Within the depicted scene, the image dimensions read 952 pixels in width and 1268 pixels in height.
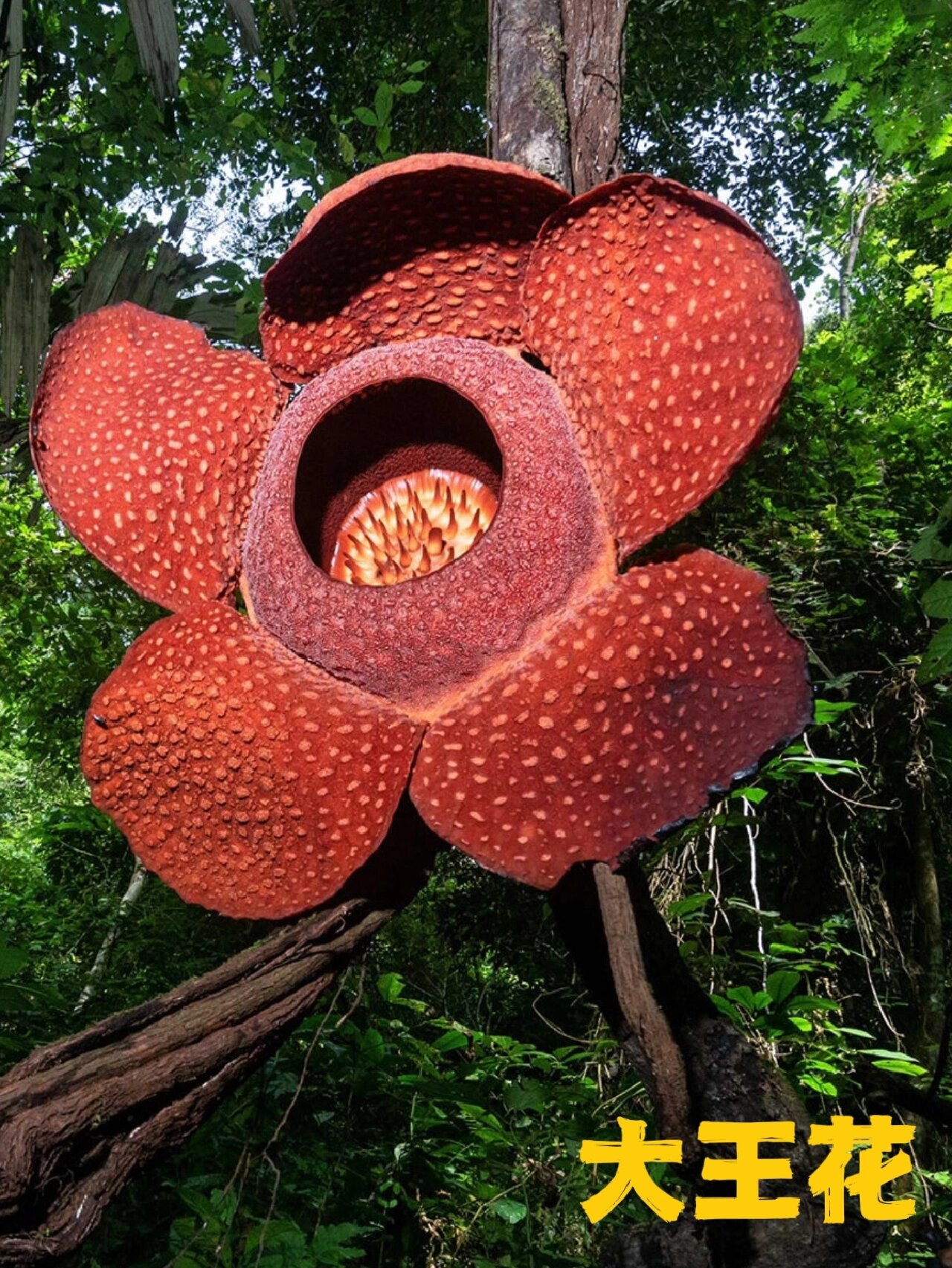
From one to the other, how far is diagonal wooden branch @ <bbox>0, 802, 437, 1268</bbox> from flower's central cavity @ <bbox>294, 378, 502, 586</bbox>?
0.31 m

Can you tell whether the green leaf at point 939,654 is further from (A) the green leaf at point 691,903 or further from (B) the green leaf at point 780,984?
(B) the green leaf at point 780,984

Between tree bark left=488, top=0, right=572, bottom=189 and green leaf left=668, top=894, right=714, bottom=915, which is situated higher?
tree bark left=488, top=0, right=572, bottom=189

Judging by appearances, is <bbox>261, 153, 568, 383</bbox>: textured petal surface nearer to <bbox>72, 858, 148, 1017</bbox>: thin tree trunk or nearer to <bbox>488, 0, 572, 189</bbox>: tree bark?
<bbox>488, 0, 572, 189</bbox>: tree bark

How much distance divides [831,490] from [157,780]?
2892 mm

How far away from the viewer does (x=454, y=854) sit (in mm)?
3277

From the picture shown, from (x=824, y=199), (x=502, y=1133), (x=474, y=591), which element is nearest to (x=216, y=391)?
(x=474, y=591)

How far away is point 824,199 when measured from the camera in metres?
6.14

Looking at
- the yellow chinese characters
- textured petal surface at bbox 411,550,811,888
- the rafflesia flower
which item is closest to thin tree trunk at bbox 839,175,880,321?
the rafflesia flower

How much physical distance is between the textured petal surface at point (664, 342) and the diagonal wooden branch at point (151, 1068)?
16.8 inches

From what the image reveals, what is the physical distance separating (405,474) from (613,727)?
452 mm

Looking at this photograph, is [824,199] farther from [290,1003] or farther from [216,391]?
[290,1003]

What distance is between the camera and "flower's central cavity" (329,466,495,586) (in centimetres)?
103

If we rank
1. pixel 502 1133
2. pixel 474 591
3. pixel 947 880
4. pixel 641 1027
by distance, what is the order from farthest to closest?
pixel 947 880
pixel 502 1133
pixel 474 591
pixel 641 1027

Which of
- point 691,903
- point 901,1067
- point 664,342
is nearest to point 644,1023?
point 664,342
